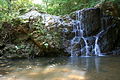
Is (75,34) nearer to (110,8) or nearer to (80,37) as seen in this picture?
(80,37)

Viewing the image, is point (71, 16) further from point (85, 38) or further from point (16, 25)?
point (16, 25)

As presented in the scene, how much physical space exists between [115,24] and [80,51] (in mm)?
2804

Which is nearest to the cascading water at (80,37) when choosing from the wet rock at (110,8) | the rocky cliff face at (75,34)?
the rocky cliff face at (75,34)

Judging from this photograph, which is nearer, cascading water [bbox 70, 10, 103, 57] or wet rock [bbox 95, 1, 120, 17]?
cascading water [bbox 70, 10, 103, 57]

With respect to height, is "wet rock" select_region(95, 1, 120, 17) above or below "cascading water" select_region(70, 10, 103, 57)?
above

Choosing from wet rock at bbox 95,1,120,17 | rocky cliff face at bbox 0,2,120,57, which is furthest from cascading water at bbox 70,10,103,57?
wet rock at bbox 95,1,120,17

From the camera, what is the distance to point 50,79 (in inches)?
145

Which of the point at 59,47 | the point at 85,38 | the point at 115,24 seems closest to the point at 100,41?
the point at 85,38

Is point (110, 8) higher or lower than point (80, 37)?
higher

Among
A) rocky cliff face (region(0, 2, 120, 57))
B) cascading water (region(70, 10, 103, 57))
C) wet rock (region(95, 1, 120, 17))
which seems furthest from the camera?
wet rock (region(95, 1, 120, 17))

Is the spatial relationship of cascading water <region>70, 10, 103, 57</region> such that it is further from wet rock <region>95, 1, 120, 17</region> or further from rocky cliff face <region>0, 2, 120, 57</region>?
wet rock <region>95, 1, 120, 17</region>

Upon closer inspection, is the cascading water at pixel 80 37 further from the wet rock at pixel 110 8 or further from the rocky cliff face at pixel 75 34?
the wet rock at pixel 110 8

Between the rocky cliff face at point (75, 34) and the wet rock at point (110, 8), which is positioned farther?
the wet rock at point (110, 8)

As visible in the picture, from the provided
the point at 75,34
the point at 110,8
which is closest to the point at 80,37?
the point at 75,34
